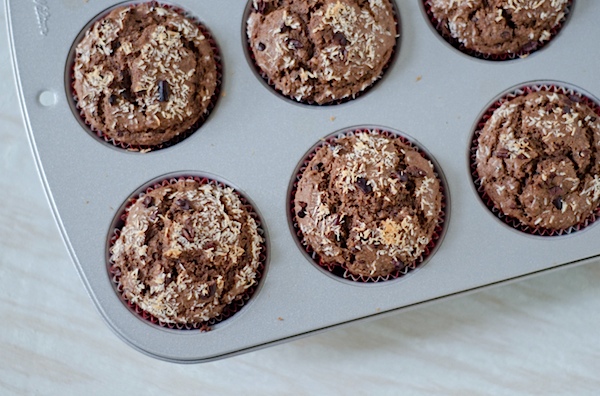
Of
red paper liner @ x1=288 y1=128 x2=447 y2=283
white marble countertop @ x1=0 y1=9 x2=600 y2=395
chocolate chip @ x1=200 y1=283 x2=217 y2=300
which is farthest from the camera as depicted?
white marble countertop @ x1=0 y1=9 x2=600 y2=395

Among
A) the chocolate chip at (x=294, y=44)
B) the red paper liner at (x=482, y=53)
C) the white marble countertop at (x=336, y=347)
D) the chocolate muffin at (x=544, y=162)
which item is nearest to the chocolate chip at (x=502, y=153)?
the chocolate muffin at (x=544, y=162)

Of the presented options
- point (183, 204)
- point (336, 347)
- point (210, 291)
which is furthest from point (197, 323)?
point (336, 347)

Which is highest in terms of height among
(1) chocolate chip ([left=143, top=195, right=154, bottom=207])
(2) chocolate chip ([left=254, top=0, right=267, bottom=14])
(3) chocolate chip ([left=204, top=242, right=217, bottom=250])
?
(2) chocolate chip ([left=254, top=0, right=267, bottom=14])

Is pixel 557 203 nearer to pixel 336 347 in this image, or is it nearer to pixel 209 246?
pixel 336 347

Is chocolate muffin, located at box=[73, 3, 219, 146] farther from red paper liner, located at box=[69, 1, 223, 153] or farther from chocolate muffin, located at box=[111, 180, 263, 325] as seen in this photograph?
chocolate muffin, located at box=[111, 180, 263, 325]

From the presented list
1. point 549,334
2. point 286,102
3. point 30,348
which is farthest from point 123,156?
point 549,334

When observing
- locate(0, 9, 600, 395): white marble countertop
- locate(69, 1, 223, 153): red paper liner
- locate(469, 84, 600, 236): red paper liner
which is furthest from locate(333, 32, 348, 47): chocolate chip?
locate(0, 9, 600, 395): white marble countertop

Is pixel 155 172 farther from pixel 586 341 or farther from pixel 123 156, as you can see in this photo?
pixel 586 341
